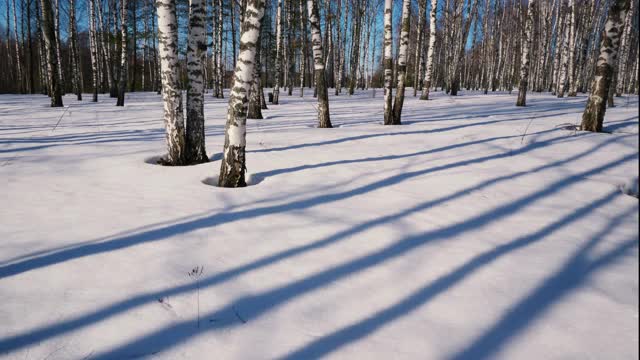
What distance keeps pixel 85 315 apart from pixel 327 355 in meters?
1.43

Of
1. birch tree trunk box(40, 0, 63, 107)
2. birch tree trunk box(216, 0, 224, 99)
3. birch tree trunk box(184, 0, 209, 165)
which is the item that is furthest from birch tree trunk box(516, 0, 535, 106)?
birch tree trunk box(40, 0, 63, 107)

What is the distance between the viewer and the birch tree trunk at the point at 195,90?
→ 5547 millimetres

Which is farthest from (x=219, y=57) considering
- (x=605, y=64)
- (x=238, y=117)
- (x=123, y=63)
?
(x=605, y=64)

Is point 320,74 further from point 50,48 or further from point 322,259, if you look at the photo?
point 50,48

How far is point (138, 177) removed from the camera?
4691 millimetres

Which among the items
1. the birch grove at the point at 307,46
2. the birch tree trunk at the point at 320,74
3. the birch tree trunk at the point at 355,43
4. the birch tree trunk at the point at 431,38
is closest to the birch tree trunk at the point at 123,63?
the birch grove at the point at 307,46

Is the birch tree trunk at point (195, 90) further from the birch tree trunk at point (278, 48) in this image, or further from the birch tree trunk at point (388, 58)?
the birch tree trunk at point (278, 48)

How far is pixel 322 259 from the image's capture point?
2809 mm

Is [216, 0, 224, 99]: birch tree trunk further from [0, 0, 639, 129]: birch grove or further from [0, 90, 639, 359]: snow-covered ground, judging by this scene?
[0, 90, 639, 359]: snow-covered ground

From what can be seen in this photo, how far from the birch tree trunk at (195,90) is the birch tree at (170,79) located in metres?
0.13

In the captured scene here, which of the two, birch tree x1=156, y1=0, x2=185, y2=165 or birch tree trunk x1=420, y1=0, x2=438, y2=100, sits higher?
birch tree trunk x1=420, y1=0, x2=438, y2=100

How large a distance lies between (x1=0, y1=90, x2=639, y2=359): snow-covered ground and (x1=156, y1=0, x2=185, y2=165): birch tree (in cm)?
46

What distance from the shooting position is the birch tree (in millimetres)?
5195

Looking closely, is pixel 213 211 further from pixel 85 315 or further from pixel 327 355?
pixel 327 355
